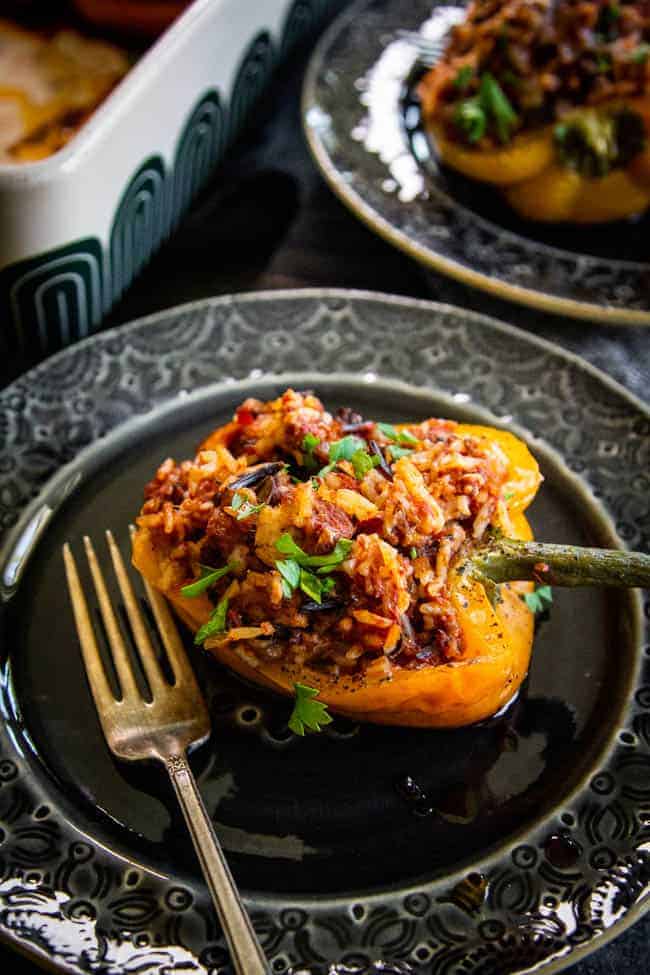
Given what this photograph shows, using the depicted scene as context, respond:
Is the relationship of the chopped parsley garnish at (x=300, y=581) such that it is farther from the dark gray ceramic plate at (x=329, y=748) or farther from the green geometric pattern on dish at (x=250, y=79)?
the green geometric pattern on dish at (x=250, y=79)

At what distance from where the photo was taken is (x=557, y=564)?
200 centimetres

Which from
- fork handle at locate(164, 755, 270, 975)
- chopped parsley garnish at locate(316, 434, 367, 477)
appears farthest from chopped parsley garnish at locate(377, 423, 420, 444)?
fork handle at locate(164, 755, 270, 975)

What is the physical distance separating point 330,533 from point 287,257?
159 centimetres

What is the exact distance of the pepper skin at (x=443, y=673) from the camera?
198 centimetres

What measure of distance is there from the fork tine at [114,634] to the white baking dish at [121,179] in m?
0.71

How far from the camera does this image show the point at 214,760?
6.65 ft

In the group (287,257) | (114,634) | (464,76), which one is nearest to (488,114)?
(464,76)

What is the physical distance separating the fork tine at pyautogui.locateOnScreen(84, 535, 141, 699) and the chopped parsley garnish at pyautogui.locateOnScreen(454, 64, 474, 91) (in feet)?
5.73

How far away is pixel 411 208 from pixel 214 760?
5.61 feet

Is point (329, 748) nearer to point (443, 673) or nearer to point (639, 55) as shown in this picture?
point (443, 673)

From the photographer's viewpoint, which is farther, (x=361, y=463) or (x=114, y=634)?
(x=114, y=634)

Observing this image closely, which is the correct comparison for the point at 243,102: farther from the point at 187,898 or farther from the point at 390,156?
the point at 187,898

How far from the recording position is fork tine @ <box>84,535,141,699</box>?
2.08 meters

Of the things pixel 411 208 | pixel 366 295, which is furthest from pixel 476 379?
pixel 411 208
